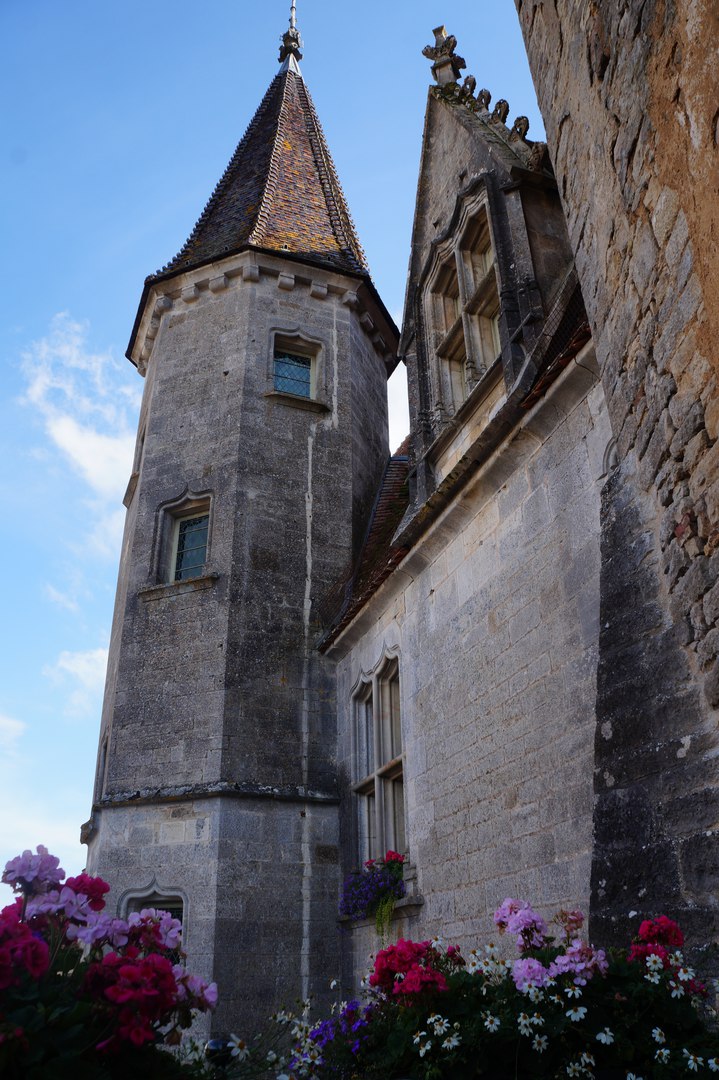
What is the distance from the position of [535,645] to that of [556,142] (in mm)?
2815

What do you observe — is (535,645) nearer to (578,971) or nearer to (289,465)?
(578,971)

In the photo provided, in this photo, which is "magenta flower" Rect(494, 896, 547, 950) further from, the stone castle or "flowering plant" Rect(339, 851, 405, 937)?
"flowering plant" Rect(339, 851, 405, 937)

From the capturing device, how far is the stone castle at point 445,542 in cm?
344

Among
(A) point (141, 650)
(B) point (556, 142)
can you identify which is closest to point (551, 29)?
(B) point (556, 142)

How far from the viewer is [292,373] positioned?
10398 mm

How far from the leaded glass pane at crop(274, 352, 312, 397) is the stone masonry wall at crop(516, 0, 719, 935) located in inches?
240

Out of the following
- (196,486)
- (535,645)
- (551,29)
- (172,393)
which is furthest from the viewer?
(172,393)

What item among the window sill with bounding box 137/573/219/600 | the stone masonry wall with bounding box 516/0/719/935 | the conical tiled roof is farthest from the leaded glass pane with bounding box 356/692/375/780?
the conical tiled roof

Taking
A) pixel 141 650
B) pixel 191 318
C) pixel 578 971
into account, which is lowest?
pixel 578 971

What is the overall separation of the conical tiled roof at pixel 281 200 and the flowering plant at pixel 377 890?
7392mm

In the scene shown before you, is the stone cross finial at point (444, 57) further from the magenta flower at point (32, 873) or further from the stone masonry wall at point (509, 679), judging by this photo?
the magenta flower at point (32, 873)

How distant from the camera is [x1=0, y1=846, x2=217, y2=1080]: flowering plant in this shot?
1733mm

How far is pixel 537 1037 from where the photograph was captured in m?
2.51

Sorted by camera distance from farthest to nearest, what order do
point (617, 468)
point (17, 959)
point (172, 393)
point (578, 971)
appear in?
1. point (172, 393)
2. point (617, 468)
3. point (578, 971)
4. point (17, 959)
